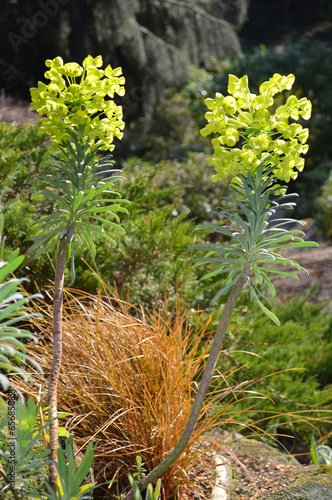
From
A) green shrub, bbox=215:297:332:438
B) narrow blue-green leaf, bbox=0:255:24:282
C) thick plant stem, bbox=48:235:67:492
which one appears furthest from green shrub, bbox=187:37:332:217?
narrow blue-green leaf, bbox=0:255:24:282

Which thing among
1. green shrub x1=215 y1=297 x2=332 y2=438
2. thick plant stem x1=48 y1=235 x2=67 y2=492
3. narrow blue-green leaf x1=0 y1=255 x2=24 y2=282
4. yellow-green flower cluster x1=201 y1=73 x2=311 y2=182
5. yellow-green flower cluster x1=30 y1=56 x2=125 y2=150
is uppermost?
yellow-green flower cluster x1=30 y1=56 x2=125 y2=150

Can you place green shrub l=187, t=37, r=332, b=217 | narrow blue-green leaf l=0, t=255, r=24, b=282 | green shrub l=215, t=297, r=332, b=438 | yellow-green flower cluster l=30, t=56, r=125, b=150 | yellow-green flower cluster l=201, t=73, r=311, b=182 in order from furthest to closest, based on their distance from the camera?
1. green shrub l=187, t=37, r=332, b=217
2. green shrub l=215, t=297, r=332, b=438
3. yellow-green flower cluster l=30, t=56, r=125, b=150
4. yellow-green flower cluster l=201, t=73, r=311, b=182
5. narrow blue-green leaf l=0, t=255, r=24, b=282

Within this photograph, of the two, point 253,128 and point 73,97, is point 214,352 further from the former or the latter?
point 73,97

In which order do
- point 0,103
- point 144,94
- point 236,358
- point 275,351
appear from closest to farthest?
point 236,358, point 275,351, point 0,103, point 144,94

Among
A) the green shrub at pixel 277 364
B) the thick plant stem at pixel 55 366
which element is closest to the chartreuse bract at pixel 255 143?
the thick plant stem at pixel 55 366

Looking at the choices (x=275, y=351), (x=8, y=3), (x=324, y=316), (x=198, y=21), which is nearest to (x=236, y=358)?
(x=275, y=351)

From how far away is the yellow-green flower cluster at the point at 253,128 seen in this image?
1218 millimetres

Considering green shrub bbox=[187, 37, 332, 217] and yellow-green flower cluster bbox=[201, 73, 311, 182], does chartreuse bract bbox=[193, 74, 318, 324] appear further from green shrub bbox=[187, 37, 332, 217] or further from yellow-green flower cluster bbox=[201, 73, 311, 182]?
green shrub bbox=[187, 37, 332, 217]

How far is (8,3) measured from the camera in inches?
295

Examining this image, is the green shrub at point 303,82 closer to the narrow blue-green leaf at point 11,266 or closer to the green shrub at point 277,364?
the green shrub at point 277,364

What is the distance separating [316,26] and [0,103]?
1834 cm

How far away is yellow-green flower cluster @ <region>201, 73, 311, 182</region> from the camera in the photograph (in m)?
1.22

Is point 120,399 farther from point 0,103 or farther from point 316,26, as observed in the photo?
point 316,26

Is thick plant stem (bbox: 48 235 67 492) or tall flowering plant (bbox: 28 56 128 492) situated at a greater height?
tall flowering plant (bbox: 28 56 128 492)
